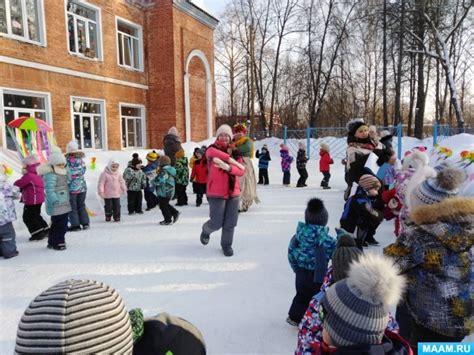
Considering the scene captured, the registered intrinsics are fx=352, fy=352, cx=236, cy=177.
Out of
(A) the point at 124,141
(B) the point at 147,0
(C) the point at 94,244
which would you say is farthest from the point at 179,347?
(B) the point at 147,0

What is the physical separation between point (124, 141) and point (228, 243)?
12.6m

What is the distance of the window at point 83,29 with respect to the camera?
517 inches

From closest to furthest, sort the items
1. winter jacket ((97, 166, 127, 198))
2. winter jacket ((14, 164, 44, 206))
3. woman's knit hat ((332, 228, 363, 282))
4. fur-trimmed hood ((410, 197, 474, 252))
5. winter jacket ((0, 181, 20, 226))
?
1. fur-trimmed hood ((410, 197, 474, 252))
2. woman's knit hat ((332, 228, 363, 282))
3. winter jacket ((0, 181, 20, 226))
4. winter jacket ((14, 164, 44, 206))
5. winter jacket ((97, 166, 127, 198))

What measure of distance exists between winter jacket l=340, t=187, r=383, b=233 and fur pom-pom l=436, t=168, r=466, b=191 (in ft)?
5.67

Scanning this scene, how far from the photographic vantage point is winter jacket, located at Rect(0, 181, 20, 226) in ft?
15.7

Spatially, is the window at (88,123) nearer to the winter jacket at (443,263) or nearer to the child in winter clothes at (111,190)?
the child in winter clothes at (111,190)

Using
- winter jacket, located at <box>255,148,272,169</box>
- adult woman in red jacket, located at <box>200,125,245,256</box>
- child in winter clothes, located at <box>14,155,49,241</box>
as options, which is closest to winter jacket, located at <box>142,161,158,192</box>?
child in winter clothes, located at <box>14,155,49,241</box>

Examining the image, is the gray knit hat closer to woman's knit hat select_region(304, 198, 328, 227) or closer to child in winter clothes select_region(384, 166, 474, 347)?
child in winter clothes select_region(384, 166, 474, 347)

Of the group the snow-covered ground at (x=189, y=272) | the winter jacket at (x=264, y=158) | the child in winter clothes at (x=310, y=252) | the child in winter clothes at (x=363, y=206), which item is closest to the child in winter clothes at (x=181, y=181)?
→ the snow-covered ground at (x=189, y=272)

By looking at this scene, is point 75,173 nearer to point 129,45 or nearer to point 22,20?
point 22,20

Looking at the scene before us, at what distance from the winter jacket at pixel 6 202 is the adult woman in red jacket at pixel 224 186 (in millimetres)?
2786

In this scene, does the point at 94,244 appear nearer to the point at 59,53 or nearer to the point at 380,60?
the point at 59,53

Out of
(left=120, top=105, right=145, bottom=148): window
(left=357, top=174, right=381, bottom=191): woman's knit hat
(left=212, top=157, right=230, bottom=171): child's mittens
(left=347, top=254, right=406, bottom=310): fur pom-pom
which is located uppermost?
(left=120, top=105, right=145, bottom=148): window

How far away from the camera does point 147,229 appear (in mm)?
6324
